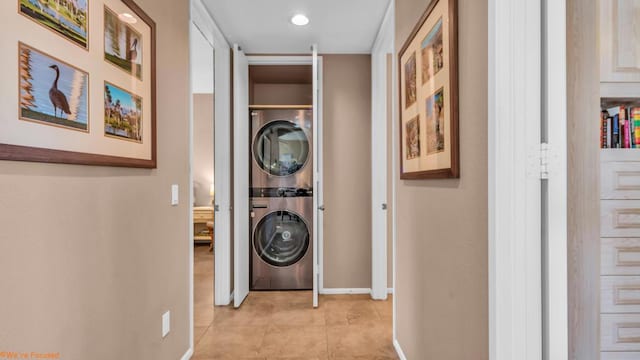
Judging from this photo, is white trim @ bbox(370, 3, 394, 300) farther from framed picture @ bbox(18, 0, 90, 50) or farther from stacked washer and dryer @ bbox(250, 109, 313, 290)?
framed picture @ bbox(18, 0, 90, 50)

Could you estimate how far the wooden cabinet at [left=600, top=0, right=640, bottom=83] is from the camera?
2.85ft

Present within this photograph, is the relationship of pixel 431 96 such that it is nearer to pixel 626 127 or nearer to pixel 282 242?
pixel 626 127

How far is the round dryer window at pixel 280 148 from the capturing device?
371 cm

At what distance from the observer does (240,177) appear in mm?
3316

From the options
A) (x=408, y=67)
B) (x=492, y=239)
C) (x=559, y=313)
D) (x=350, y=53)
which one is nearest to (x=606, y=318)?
(x=559, y=313)

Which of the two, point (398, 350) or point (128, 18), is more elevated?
point (128, 18)

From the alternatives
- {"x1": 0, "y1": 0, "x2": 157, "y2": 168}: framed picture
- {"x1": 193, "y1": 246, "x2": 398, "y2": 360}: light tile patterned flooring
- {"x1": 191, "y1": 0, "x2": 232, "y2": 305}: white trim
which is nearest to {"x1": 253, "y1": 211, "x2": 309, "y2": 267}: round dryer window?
{"x1": 193, "y1": 246, "x2": 398, "y2": 360}: light tile patterned flooring

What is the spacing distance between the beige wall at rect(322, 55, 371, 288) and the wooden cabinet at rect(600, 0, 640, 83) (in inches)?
107

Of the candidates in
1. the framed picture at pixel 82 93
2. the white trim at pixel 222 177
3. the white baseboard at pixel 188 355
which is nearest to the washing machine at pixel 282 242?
the white trim at pixel 222 177

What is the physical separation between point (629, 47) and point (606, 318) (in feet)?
2.40

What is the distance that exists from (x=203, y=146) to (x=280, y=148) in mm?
3190

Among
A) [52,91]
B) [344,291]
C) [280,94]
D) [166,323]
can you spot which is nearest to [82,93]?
[52,91]

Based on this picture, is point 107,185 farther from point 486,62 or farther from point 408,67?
point 408,67

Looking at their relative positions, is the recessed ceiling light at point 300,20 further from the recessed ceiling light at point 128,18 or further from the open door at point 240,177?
the recessed ceiling light at point 128,18
